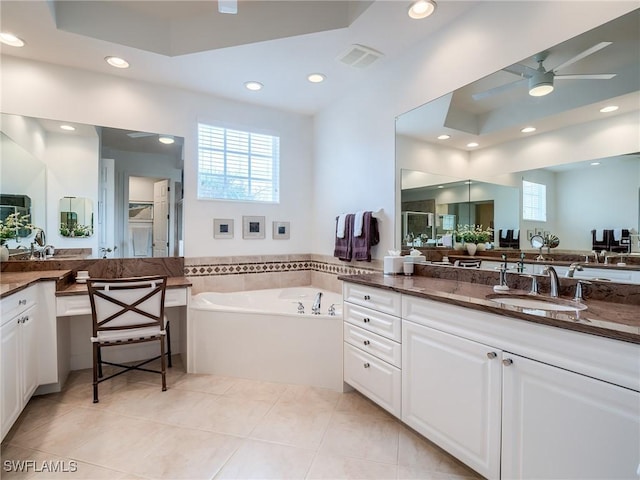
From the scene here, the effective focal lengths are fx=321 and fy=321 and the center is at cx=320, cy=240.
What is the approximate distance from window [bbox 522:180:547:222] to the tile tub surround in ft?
4.21

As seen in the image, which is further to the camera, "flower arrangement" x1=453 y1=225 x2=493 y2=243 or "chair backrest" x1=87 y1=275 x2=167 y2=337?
"chair backrest" x1=87 y1=275 x2=167 y2=337

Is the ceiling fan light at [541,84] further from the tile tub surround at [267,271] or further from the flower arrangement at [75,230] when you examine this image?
the flower arrangement at [75,230]

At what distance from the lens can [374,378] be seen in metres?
2.03

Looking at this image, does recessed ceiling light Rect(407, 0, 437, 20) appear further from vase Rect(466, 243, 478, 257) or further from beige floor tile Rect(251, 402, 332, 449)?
beige floor tile Rect(251, 402, 332, 449)

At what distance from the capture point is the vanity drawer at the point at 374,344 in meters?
1.87

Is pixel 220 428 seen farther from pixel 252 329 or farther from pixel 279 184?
pixel 279 184

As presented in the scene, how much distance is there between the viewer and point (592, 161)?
5.08 feet

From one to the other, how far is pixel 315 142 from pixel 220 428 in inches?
116

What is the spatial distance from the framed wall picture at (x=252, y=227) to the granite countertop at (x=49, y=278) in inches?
30.1

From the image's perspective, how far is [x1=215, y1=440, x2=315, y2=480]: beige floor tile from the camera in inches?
61.7

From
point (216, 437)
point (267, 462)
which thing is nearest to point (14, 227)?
point (216, 437)

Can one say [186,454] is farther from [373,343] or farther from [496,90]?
[496,90]

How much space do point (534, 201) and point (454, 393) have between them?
1118 millimetres

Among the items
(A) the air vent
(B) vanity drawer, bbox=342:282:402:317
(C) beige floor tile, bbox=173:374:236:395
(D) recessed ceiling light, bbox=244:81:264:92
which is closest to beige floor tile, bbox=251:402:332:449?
(C) beige floor tile, bbox=173:374:236:395
